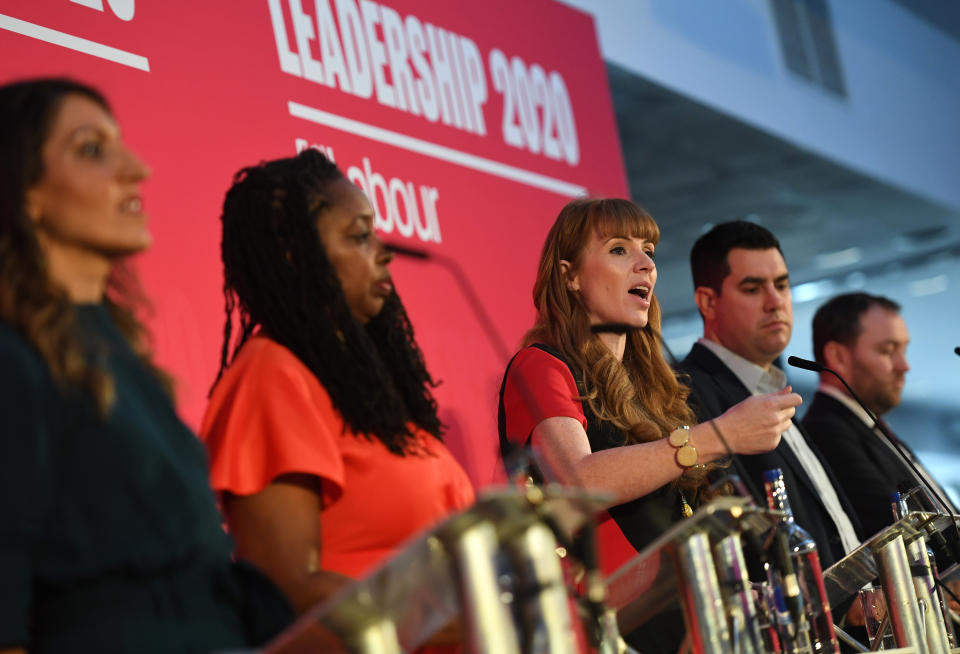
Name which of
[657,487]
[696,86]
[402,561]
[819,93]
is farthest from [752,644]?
[819,93]

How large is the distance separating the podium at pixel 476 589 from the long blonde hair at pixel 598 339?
1.26 m

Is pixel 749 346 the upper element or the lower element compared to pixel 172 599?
upper

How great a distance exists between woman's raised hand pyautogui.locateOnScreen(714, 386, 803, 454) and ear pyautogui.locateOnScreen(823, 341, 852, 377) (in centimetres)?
235

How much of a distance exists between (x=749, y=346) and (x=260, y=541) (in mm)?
2245

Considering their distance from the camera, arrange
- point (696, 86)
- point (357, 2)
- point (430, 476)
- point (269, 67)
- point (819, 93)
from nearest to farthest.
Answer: point (430, 476), point (269, 67), point (357, 2), point (696, 86), point (819, 93)

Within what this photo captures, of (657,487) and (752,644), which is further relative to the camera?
(657,487)

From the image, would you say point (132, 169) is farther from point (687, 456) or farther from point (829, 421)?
Answer: point (829, 421)

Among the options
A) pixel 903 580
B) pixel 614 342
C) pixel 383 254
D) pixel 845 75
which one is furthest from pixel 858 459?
pixel 845 75

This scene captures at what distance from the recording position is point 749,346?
3.60m

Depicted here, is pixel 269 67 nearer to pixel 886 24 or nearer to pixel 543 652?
pixel 543 652

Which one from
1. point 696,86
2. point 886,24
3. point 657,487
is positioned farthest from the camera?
point 886,24

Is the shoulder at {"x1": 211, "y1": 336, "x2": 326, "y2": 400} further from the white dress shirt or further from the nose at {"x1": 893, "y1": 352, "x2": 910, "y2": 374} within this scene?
the nose at {"x1": 893, "y1": 352, "x2": 910, "y2": 374}

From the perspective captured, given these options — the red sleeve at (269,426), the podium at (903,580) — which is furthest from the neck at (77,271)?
the podium at (903,580)

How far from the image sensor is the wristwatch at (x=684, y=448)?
7.48ft
